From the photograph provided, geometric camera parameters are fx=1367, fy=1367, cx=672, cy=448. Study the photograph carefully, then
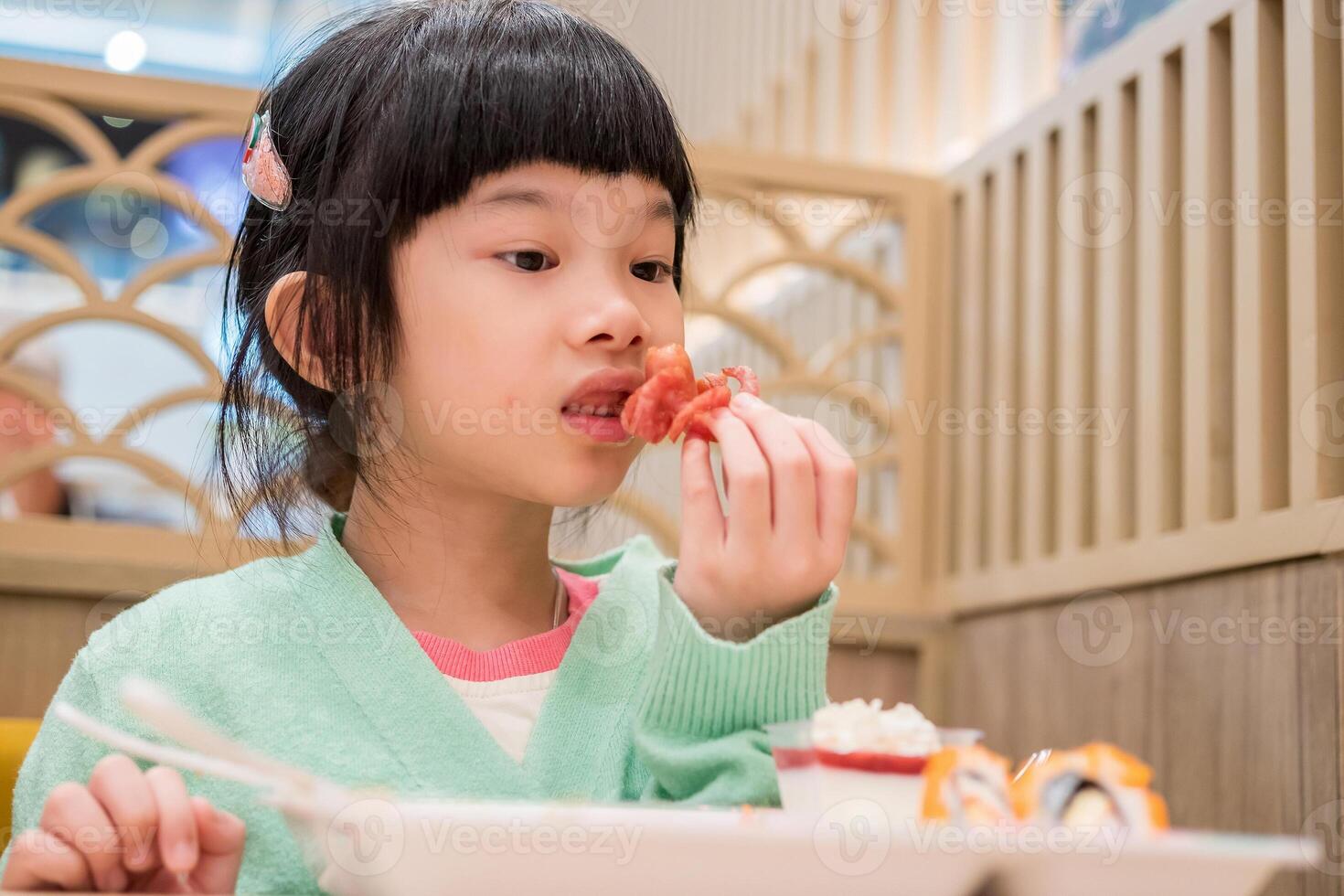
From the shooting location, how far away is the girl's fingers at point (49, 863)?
65 centimetres

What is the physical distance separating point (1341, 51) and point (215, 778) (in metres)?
1.26

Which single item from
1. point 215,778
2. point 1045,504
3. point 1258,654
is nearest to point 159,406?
point 215,778

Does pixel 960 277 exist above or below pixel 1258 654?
above

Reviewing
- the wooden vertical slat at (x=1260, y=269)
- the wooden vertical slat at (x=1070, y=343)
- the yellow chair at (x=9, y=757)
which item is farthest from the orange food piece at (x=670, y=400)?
the wooden vertical slat at (x=1070, y=343)

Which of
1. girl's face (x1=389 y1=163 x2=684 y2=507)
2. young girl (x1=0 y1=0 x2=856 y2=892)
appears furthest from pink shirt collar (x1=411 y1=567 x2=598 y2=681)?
girl's face (x1=389 y1=163 x2=684 y2=507)

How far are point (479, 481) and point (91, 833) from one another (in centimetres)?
47

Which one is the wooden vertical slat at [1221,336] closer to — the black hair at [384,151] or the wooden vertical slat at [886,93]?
the black hair at [384,151]

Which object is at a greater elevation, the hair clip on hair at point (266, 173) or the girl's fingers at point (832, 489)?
the hair clip on hair at point (266, 173)

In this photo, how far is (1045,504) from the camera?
1.93m

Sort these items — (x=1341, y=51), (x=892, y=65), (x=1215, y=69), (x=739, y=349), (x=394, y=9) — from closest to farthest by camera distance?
(x=394, y=9)
(x=1341, y=51)
(x=1215, y=69)
(x=892, y=65)
(x=739, y=349)

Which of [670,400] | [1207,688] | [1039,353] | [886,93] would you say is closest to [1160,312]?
[1039,353]

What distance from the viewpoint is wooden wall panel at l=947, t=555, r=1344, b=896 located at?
1.33 meters

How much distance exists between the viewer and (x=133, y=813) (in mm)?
658

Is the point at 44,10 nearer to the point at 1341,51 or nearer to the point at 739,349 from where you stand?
the point at 739,349
